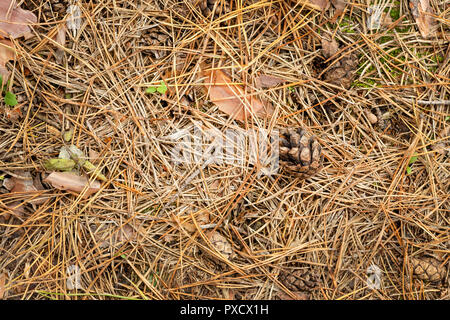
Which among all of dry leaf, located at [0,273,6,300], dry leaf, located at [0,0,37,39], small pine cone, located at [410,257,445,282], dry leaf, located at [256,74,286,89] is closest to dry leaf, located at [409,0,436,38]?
dry leaf, located at [256,74,286,89]

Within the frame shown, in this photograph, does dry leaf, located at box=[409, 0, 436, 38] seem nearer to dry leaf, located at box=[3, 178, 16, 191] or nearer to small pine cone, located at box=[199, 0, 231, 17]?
small pine cone, located at box=[199, 0, 231, 17]

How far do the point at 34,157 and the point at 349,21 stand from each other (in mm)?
2107

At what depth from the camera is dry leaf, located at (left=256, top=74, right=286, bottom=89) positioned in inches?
82.1

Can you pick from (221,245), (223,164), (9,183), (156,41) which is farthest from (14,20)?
(221,245)

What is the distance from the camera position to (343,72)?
2074 mm

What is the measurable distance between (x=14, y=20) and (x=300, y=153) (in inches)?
71.3

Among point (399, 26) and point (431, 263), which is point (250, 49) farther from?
point (431, 263)

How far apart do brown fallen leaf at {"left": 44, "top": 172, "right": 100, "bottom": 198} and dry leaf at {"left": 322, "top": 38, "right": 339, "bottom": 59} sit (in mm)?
1593

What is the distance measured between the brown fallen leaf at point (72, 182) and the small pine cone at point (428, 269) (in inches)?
79.4

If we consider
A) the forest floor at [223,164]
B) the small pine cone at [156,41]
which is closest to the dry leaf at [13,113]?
the forest floor at [223,164]

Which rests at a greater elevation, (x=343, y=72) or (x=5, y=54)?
(x=5, y=54)

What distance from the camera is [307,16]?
2092 millimetres

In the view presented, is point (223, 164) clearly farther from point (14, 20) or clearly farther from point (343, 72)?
point (14, 20)

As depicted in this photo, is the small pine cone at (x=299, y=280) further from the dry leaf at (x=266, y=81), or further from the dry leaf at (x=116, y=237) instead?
the dry leaf at (x=266, y=81)
